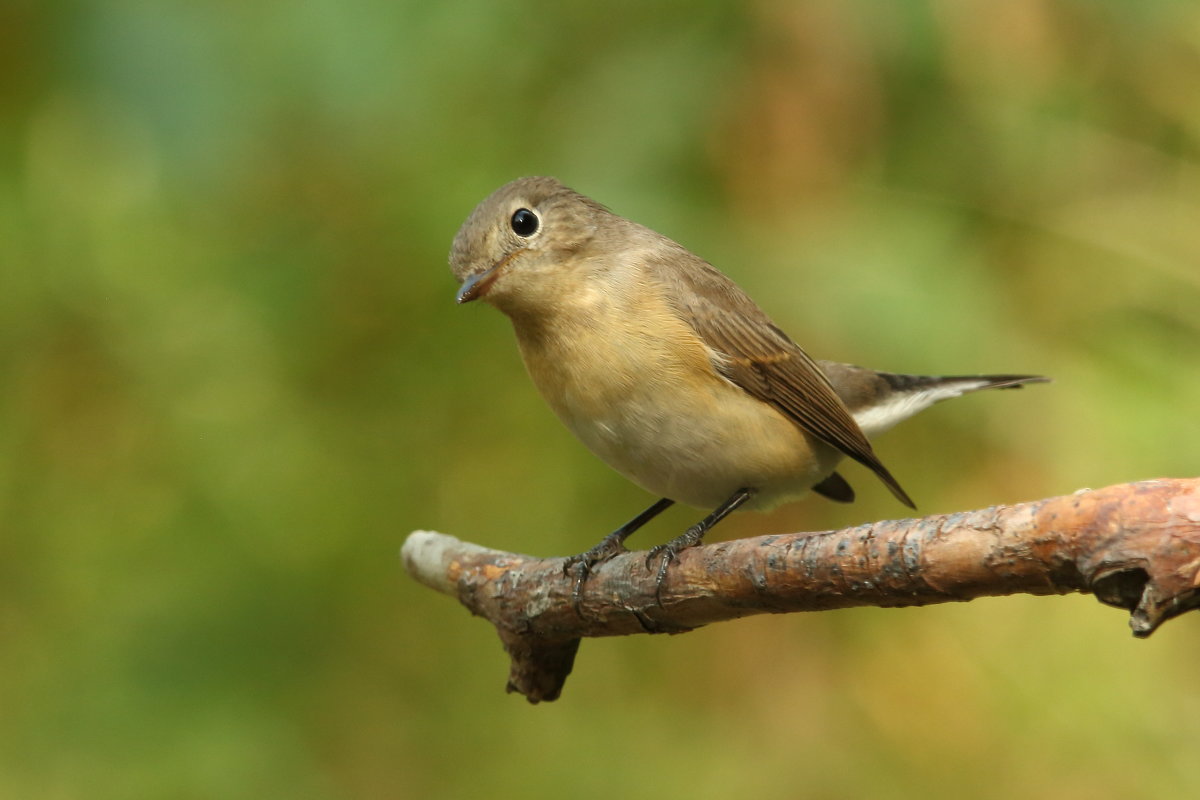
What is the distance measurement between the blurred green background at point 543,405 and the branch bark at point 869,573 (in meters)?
1.33

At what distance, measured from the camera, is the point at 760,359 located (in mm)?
4406

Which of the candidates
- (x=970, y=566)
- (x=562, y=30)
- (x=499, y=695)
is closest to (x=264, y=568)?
(x=499, y=695)

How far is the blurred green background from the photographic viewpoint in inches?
187

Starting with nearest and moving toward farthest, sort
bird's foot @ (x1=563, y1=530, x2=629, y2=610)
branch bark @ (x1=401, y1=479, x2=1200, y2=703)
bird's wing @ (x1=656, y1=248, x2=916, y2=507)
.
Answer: branch bark @ (x1=401, y1=479, x2=1200, y2=703) → bird's foot @ (x1=563, y1=530, x2=629, y2=610) → bird's wing @ (x1=656, y1=248, x2=916, y2=507)

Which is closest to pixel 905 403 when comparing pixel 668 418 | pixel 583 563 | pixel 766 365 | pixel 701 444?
pixel 766 365

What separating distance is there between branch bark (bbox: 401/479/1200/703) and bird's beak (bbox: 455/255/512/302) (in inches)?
31.0

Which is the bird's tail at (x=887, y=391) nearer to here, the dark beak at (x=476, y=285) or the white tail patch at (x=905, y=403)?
the white tail patch at (x=905, y=403)

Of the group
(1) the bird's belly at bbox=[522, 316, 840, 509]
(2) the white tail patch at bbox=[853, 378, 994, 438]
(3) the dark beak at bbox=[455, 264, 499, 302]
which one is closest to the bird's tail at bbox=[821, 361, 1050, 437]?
(2) the white tail patch at bbox=[853, 378, 994, 438]

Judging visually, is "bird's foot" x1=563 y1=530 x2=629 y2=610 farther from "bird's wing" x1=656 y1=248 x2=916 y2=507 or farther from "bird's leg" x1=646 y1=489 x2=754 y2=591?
"bird's wing" x1=656 y1=248 x2=916 y2=507

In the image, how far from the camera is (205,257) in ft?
16.3

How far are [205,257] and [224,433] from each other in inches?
27.3

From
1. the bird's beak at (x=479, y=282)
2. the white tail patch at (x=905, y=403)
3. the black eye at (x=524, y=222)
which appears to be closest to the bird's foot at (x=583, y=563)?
the bird's beak at (x=479, y=282)

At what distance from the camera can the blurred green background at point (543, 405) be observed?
15.6 ft

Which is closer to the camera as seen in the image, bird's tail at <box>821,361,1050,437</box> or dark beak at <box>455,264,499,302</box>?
dark beak at <box>455,264,499,302</box>
